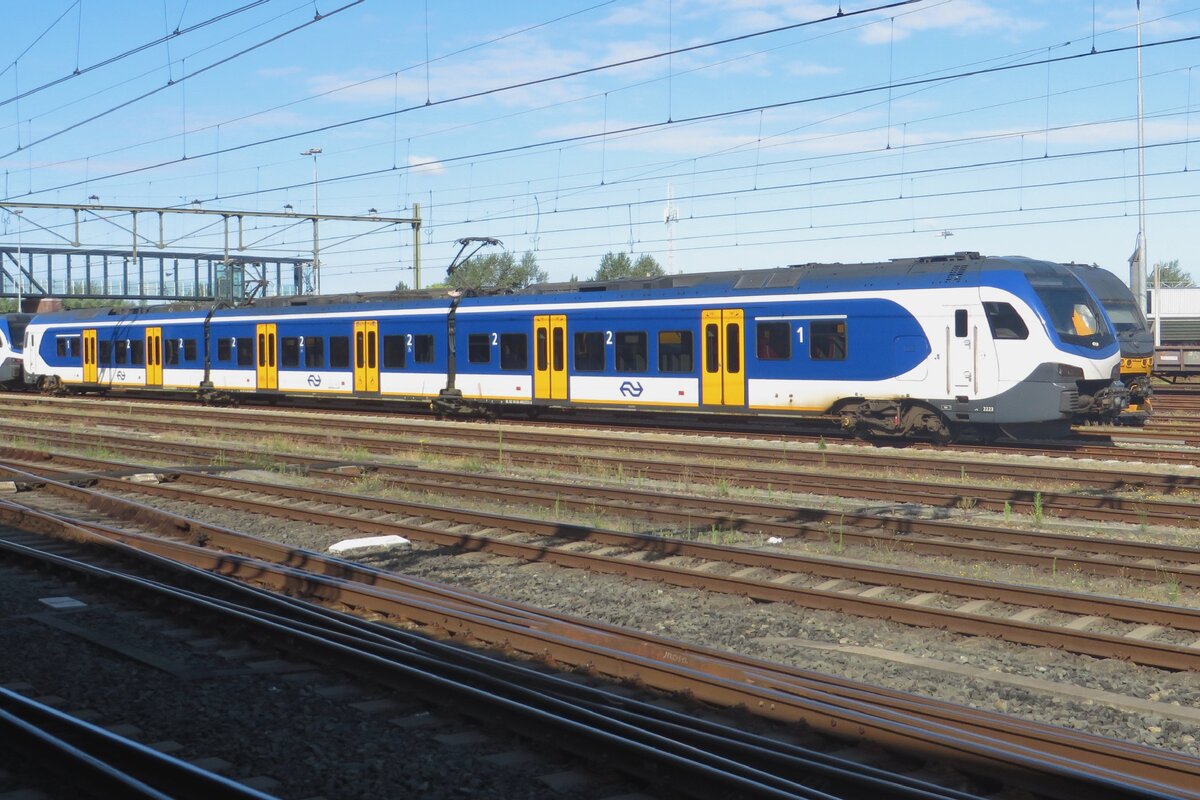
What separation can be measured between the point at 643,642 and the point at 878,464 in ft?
35.1

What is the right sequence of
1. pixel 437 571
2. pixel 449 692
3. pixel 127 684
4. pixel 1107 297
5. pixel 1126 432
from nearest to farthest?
1. pixel 449 692
2. pixel 127 684
3. pixel 437 571
4. pixel 1126 432
5. pixel 1107 297

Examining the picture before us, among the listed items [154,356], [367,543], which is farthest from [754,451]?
[154,356]

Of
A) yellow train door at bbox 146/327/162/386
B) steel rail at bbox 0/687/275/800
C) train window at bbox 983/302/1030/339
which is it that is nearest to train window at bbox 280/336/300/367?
yellow train door at bbox 146/327/162/386

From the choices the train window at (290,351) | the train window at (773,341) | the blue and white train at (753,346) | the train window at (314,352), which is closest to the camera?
the blue and white train at (753,346)

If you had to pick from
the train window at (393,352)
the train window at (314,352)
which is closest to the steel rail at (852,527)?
the train window at (393,352)

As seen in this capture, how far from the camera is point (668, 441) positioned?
20406mm

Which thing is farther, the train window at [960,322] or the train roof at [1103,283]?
the train roof at [1103,283]

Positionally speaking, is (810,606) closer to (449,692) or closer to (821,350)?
(449,692)

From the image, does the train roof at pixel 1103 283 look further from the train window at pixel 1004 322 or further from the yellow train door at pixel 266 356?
the yellow train door at pixel 266 356

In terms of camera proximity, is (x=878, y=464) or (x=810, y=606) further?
(x=878, y=464)

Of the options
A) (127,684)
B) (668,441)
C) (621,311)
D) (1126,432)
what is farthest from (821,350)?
(127,684)

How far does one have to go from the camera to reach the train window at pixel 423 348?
89.0 ft

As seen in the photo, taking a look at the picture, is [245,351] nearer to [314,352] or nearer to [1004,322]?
[314,352]

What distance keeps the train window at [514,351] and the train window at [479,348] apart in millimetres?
417
